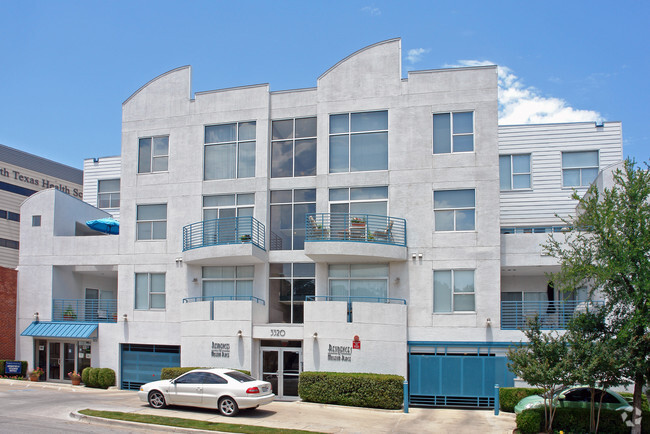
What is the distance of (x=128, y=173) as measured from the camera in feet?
95.1

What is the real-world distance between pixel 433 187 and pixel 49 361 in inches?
775

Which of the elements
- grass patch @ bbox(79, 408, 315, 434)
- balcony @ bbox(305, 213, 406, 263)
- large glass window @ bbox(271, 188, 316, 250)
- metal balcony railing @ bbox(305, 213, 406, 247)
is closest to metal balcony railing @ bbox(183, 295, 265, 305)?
large glass window @ bbox(271, 188, 316, 250)

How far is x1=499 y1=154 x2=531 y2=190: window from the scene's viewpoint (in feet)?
98.9

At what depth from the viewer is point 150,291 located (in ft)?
91.8

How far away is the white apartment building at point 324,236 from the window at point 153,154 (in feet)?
0.31

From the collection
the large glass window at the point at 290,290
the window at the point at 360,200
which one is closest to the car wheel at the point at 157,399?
the large glass window at the point at 290,290

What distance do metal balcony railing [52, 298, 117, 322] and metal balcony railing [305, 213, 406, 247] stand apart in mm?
11532

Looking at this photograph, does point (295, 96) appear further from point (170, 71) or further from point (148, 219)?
point (148, 219)

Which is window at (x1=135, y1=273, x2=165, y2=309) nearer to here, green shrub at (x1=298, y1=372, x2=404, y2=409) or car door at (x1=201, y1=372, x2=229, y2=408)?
green shrub at (x1=298, y1=372, x2=404, y2=409)

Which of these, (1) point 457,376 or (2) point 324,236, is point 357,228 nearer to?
(2) point 324,236

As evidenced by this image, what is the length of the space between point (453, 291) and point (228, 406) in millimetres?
10363

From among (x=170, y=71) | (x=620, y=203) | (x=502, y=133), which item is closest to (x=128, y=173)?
(x=170, y=71)

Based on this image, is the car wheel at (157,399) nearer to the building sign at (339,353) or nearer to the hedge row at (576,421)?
the building sign at (339,353)

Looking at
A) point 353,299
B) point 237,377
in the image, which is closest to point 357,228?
point 353,299
